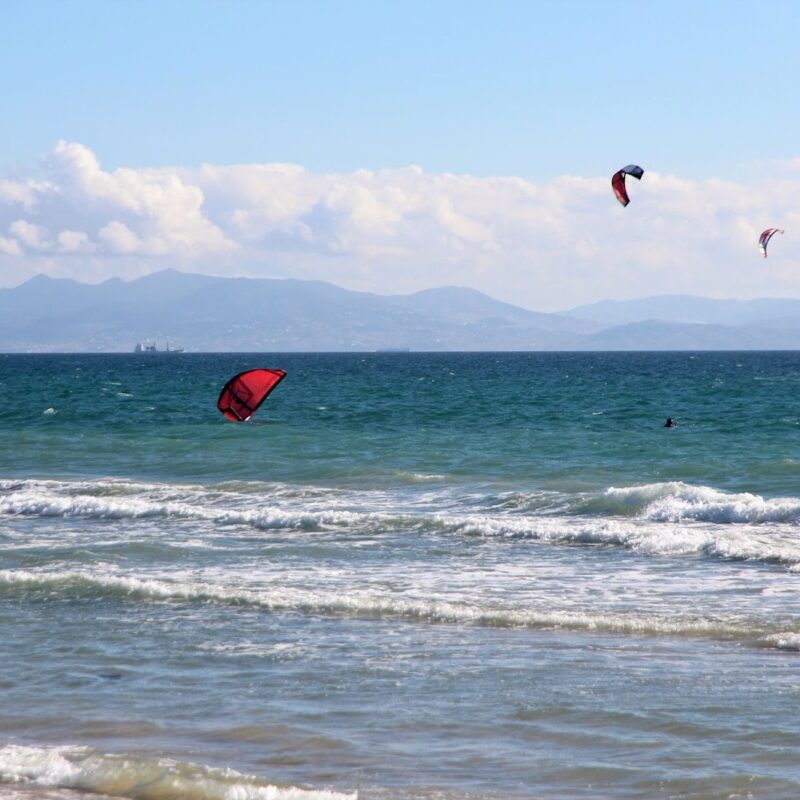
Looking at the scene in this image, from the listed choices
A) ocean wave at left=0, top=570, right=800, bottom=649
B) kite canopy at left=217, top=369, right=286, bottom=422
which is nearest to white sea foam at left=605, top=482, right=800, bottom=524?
kite canopy at left=217, top=369, right=286, bottom=422

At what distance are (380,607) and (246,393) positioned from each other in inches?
372

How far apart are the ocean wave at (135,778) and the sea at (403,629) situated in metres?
0.02

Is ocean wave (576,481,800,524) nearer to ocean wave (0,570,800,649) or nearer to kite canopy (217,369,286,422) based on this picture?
kite canopy (217,369,286,422)

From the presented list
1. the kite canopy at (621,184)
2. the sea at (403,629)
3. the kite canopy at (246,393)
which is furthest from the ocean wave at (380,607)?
the kite canopy at (621,184)

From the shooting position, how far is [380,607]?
1377cm

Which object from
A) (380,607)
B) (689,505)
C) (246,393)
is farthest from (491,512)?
(380,607)

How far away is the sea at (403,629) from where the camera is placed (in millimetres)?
8648

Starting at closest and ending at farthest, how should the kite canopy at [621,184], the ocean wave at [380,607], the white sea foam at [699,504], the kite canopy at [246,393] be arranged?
the ocean wave at [380,607] < the white sea foam at [699,504] < the kite canopy at [246,393] < the kite canopy at [621,184]

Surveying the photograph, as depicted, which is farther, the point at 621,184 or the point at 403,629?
the point at 621,184

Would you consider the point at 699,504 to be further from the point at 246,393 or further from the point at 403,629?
the point at 403,629

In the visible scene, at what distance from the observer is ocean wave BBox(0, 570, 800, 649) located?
12.6 metres

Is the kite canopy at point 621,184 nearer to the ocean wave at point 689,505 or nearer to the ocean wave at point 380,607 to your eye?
the ocean wave at point 689,505

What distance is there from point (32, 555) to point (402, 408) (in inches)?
1383

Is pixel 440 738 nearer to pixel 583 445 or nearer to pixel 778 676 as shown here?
pixel 778 676
